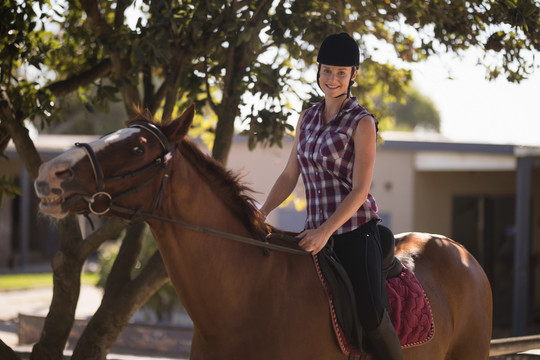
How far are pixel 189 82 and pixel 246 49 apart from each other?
2.00 feet

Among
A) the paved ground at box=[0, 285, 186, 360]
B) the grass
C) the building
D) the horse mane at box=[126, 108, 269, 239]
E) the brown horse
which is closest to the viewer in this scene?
the brown horse

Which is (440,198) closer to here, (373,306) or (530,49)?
(530,49)

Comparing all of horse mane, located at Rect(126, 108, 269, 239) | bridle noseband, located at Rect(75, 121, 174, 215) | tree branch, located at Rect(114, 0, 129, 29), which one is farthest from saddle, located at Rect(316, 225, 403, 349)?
tree branch, located at Rect(114, 0, 129, 29)

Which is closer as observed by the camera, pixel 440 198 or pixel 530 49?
pixel 530 49

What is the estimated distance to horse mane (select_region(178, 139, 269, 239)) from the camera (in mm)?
3299

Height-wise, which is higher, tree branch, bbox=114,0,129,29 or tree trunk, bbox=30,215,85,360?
tree branch, bbox=114,0,129,29

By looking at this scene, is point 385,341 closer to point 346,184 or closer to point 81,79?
point 346,184

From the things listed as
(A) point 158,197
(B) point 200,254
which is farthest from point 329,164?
(A) point 158,197

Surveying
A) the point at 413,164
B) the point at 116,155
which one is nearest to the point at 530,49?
the point at 116,155

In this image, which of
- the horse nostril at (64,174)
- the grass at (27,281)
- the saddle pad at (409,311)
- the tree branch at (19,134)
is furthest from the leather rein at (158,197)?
the grass at (27,281)

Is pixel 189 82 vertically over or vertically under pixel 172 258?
over

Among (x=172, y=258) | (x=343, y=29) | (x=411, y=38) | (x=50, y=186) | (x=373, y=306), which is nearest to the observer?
(x=50, y=186)

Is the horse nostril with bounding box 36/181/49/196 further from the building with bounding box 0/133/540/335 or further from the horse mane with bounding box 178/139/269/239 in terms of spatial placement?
the building with bounding box 0/133/540/335

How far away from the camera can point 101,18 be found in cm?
590
